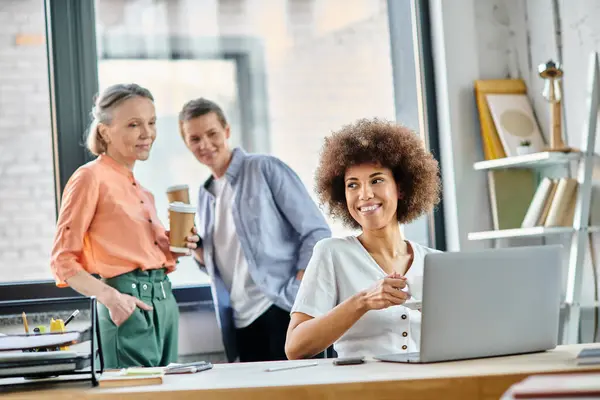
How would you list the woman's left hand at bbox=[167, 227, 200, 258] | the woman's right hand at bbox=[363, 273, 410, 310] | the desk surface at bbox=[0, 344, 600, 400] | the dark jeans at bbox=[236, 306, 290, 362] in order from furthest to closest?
the dark jeans at bbox=[236, 306, 290, 362], the woman's left hand at bbox=[167, 227, 200, 258], the woman's right hand at bbox=[363, 273, 410, 310], the desk surface at bbox=[0, 344, 600, 400]

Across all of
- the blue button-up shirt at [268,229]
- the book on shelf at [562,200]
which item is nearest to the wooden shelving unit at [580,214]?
the book on shelf at [562,200]

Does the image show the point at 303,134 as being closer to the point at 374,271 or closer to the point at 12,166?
the point at 12,166

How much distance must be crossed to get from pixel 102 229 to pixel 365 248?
100 cm

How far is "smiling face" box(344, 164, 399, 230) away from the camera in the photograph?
7.73 ft

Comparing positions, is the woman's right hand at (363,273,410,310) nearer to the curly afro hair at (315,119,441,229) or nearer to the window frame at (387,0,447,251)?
the curly afro hair at (315,119,441,229)

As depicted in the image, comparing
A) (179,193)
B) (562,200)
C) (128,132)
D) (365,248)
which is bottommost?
(365,248)

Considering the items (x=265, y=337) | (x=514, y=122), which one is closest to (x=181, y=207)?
(x=265, y=337)

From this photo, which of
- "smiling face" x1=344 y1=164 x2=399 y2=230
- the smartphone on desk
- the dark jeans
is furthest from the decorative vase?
the smartphone on desk

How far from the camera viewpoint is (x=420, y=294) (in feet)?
5.86

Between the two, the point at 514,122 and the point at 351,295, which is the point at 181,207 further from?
the point at 514,122

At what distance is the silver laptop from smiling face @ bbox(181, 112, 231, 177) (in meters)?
1.50

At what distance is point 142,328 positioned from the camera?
2.88m

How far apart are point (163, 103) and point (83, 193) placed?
3.07 feet

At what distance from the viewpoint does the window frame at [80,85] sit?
351cm
